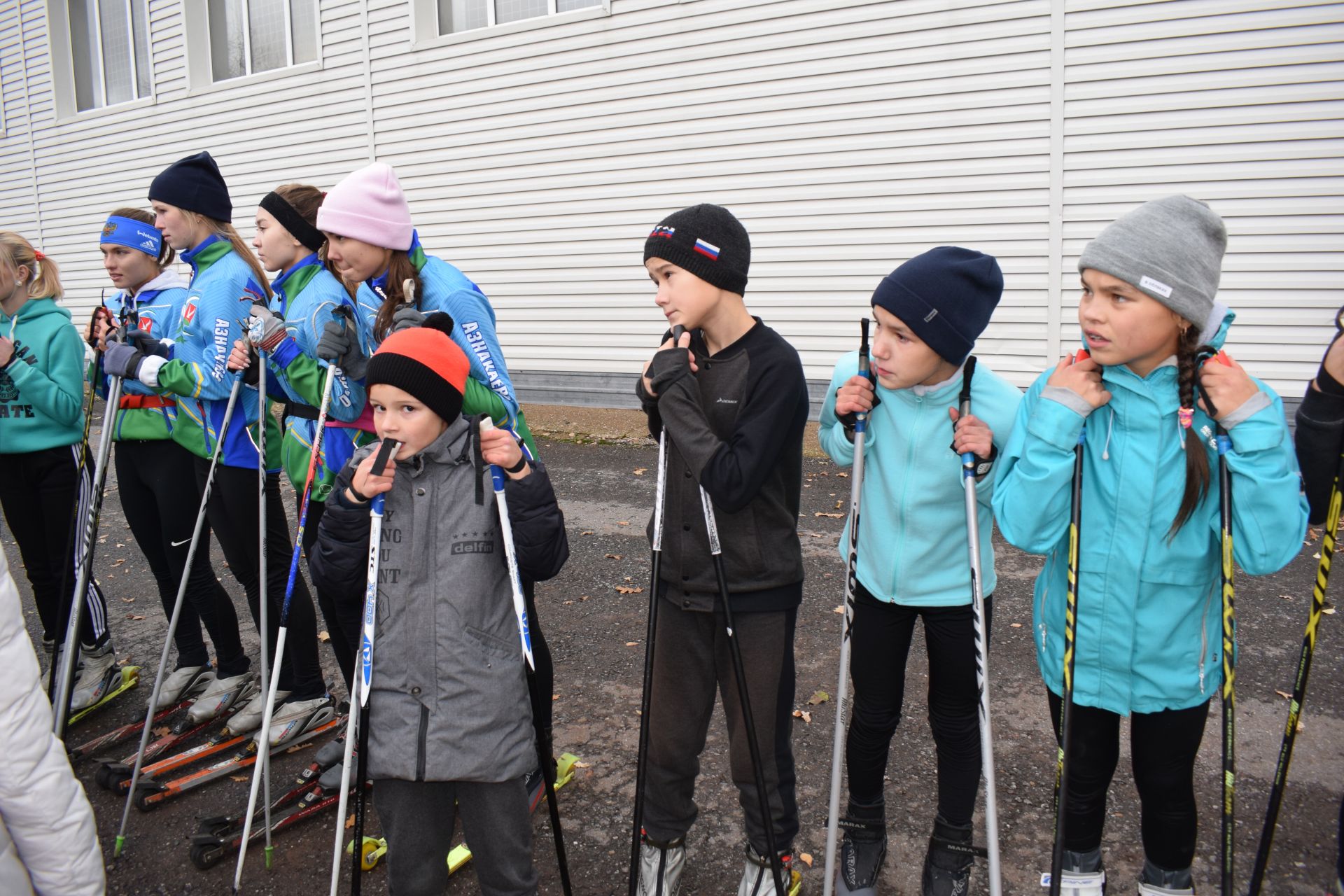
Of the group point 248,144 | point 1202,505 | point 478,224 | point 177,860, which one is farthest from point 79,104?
point 1202,505

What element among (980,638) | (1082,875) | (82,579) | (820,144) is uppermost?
(820,144)

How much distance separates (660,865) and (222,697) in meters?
2.73

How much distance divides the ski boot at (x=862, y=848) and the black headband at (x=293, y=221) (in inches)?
131

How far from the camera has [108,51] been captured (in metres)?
15.8

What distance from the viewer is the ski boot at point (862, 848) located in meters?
3.22

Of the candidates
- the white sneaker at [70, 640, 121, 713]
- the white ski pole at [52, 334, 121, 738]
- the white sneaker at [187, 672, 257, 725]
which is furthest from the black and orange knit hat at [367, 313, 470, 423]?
the white sneaker at [70, 640, 121, 713]

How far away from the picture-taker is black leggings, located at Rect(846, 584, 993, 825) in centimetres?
306

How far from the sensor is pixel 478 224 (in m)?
11.5

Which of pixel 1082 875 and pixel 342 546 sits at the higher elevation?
pixel 342 546

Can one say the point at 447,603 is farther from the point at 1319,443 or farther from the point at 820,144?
the point at 820,144

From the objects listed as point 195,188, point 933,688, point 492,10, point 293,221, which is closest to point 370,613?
point 933,688

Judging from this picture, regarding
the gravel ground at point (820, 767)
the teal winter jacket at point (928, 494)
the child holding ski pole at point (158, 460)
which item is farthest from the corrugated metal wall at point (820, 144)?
the child holding ski pole at point (158, 460)

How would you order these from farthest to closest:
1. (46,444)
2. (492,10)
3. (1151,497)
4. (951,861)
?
(492,10) → (46,444) → (951,861) → (1151,497)

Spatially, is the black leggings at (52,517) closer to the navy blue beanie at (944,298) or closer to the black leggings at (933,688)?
the black leggings at (933,688)
